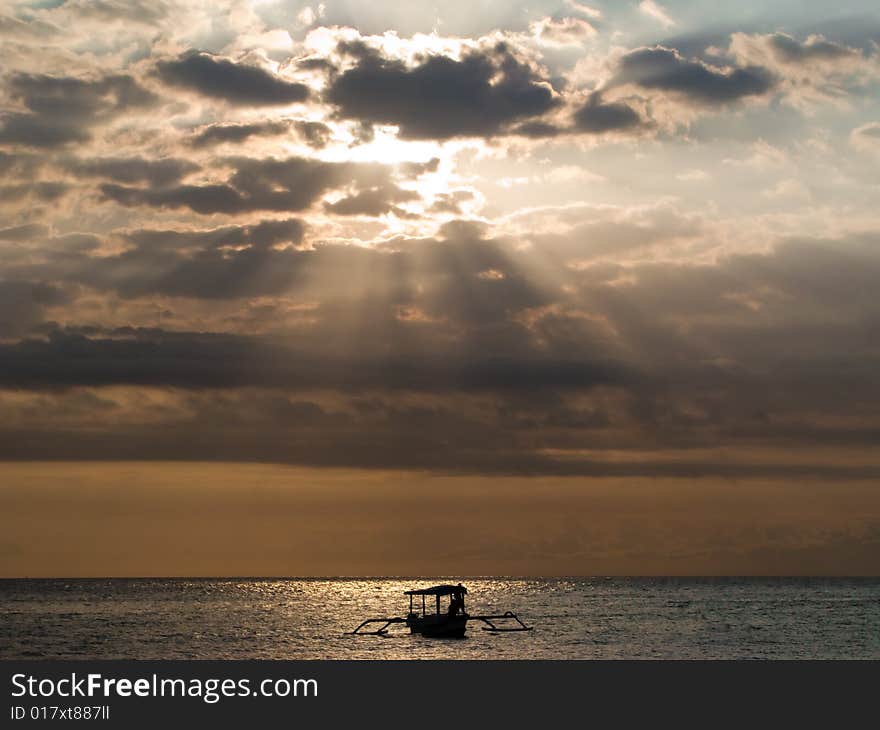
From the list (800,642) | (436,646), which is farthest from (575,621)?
(436,646)

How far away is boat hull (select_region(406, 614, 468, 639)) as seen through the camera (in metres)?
114

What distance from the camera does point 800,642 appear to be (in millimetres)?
119375

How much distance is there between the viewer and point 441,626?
115500 mm

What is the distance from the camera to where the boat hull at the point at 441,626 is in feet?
374
